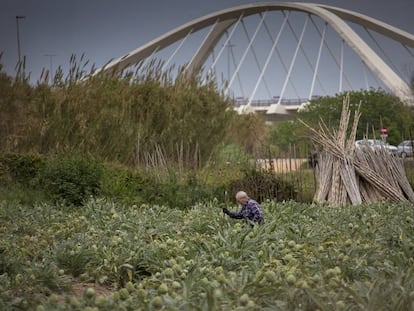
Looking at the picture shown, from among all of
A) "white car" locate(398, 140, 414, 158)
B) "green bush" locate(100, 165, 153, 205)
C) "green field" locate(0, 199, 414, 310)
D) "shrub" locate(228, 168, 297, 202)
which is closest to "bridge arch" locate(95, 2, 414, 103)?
"white car" locate(398, 140, 414, 158)

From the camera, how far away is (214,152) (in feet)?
49.9

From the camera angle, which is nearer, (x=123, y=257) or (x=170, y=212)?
(x=123, y=257)

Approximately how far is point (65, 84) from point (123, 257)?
9547mm

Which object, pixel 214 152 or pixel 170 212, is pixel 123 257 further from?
pixel 214 152

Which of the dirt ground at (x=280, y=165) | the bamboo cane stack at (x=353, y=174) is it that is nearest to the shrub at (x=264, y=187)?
the dirt ground at (x=280, y=165)

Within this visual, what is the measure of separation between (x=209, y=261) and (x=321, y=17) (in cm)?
3210

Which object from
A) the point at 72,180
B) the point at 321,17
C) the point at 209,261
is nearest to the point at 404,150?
the point at 72,180

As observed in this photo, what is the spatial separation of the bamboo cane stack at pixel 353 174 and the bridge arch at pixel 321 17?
17913mm

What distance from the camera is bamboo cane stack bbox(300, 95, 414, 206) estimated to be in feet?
30.9

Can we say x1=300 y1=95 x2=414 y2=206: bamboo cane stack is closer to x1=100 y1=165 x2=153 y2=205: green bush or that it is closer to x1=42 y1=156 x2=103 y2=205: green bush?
x1=100 y1=165 x2=153 y2=205: green bush

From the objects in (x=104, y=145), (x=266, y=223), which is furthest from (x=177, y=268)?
(x=104, y=145)

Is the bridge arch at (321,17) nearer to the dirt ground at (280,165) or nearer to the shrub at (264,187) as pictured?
the dirt ground at (280,165)

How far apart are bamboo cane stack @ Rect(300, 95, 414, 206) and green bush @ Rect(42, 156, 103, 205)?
3.02 m

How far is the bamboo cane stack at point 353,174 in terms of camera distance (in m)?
9.41
